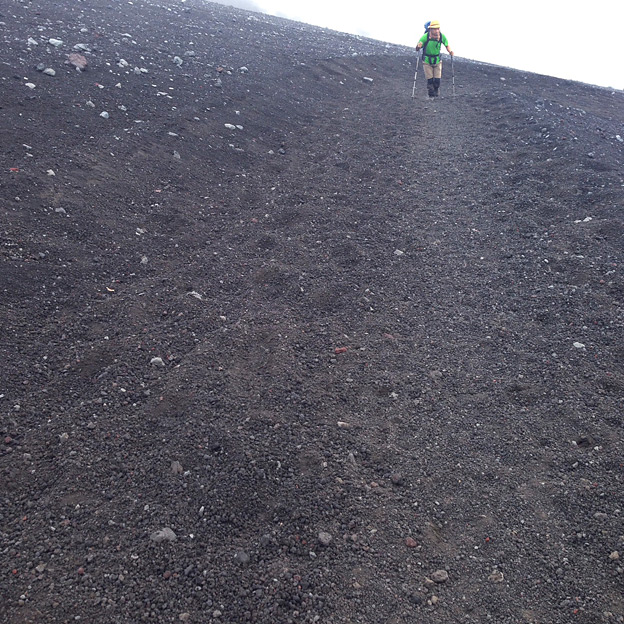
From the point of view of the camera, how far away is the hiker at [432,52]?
449 inches

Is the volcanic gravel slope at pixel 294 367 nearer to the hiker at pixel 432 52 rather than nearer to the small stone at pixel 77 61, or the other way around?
the small stone at pixel 77 61

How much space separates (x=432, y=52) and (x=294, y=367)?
32.4 ft

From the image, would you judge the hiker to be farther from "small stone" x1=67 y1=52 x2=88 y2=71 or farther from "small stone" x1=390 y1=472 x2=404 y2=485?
"small stone" x1=390 y1=472 x2=404 y2=485

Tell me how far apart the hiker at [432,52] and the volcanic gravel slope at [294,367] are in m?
3.62

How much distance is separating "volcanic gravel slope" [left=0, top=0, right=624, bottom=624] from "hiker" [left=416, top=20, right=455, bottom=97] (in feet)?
11.9

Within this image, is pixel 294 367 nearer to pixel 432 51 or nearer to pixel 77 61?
pixel 77 61

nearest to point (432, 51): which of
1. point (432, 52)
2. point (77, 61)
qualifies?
point (432, 52)

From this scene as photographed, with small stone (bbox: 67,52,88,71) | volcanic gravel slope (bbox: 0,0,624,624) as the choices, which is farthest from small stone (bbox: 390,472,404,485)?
small stone (bbox: 67,52,88,71)

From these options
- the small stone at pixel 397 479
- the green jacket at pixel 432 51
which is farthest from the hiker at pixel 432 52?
the small stone at pixel 397 479

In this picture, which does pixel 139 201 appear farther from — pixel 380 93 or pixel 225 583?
pixel 380 93

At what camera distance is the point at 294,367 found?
169 inches

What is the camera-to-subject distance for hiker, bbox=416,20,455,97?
37.4 feet

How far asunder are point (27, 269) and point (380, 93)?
9419mm

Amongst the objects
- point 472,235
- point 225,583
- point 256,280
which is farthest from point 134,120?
point 225,583
